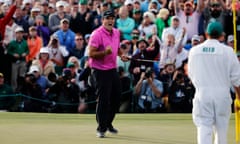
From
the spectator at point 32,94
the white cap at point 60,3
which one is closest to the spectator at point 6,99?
the spectator at point 32,94

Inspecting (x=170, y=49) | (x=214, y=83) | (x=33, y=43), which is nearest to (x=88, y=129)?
(x=214, y=83)

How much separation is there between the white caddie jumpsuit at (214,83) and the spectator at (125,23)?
11.1 m

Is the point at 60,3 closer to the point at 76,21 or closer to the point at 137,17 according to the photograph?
the point at 76,21

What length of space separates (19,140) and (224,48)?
4508 mm

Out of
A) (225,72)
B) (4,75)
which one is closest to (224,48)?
(225,72)

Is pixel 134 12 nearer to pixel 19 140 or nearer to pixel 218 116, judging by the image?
pixel 19 140

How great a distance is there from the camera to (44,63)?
19266 millimetres

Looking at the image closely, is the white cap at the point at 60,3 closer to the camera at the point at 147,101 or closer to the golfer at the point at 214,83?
the camera at the point at 147,101

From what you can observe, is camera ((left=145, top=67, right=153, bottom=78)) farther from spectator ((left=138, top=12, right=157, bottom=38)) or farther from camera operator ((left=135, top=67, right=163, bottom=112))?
spectator ((left=138, top=12, right=157, bottom=38))

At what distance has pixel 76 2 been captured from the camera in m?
21.7

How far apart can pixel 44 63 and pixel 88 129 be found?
5442mm

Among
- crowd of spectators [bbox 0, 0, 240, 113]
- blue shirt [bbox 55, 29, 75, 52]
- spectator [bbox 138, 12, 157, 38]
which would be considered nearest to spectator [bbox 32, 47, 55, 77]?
crowd of spectators [bbox 0, 0, 240, 113]

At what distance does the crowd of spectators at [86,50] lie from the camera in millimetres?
18438

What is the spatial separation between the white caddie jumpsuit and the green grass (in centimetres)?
275
